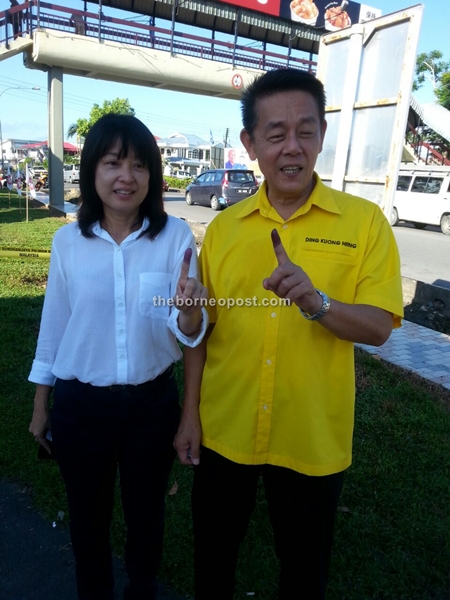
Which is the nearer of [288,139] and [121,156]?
[288,139]

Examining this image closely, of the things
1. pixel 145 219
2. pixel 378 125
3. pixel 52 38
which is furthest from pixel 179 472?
pixel 52 38

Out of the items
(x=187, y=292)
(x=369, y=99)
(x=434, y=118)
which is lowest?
(x=187, y=292)

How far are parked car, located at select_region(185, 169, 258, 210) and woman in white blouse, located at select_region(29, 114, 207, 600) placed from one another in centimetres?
1571

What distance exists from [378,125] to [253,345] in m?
3.35

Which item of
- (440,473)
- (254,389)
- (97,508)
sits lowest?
(440,473)

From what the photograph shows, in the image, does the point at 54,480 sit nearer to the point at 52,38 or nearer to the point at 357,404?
the point at 357,404

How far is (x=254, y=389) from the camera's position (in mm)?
1636

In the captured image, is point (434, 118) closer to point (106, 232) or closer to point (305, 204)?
point (305, 204)

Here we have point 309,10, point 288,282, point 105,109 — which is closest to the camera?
point 288,282

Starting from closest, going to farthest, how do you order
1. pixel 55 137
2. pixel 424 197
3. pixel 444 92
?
1. pixel 424 197
2. pixel 55 137
3. pixel 444 92

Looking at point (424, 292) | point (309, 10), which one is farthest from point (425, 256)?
point (309, 10)

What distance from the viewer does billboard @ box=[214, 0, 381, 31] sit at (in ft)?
70.2

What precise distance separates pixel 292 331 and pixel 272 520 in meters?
0.70

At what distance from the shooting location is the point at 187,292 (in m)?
1.47
